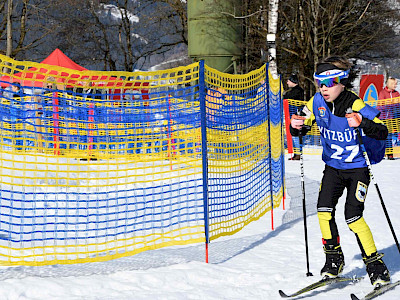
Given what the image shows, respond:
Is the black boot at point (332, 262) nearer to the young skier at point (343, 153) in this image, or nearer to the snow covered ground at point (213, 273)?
the young skier at point (343, 153)

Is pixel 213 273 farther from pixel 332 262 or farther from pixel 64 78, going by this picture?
pixel 64 78

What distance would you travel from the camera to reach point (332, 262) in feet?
17.9

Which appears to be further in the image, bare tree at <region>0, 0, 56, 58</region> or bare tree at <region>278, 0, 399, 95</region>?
bare tree at <region>0, 0, 56, 58</region>

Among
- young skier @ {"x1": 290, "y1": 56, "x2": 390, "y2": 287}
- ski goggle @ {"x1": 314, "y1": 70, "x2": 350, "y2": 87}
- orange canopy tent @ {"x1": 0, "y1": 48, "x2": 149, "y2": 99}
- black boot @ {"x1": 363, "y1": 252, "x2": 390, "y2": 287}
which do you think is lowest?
black boot @ {"x1": 363, "y1": 252, "x2": 390, "y2": 287}

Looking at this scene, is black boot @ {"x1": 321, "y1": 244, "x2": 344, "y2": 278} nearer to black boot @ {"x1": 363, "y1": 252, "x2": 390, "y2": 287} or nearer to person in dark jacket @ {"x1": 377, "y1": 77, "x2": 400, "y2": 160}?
black boot @ {"x1": 363, "y1": 252, "x2": 390, "y2": 287}

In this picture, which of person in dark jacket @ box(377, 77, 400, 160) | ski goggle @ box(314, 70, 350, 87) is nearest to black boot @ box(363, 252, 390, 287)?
ski goggle @ box(314, 70, 350, 87)

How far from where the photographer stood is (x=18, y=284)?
5434mm

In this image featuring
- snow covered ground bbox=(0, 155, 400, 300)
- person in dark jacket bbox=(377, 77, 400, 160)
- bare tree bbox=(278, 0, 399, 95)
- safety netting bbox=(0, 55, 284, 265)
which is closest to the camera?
snow covered ground bbox=(0, 155, 400, 300)

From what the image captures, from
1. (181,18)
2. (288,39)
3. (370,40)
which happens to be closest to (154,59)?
(181,18)

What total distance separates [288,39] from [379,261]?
29.5 metres

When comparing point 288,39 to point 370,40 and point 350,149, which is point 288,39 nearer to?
point 370,40

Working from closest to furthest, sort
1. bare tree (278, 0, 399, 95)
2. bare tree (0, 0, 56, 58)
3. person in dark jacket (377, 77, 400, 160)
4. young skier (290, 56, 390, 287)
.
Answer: young skier (290, 56, 390, 287) < person in dark jacket (377, 77, 400, 160) < bare tree (278, 0, 399, 95) < bare tree (0, 0, 56, 58)

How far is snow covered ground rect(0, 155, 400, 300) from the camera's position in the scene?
5309 mm

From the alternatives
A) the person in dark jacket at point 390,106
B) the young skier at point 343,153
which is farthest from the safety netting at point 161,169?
the person in dark jacket at point 390,106
